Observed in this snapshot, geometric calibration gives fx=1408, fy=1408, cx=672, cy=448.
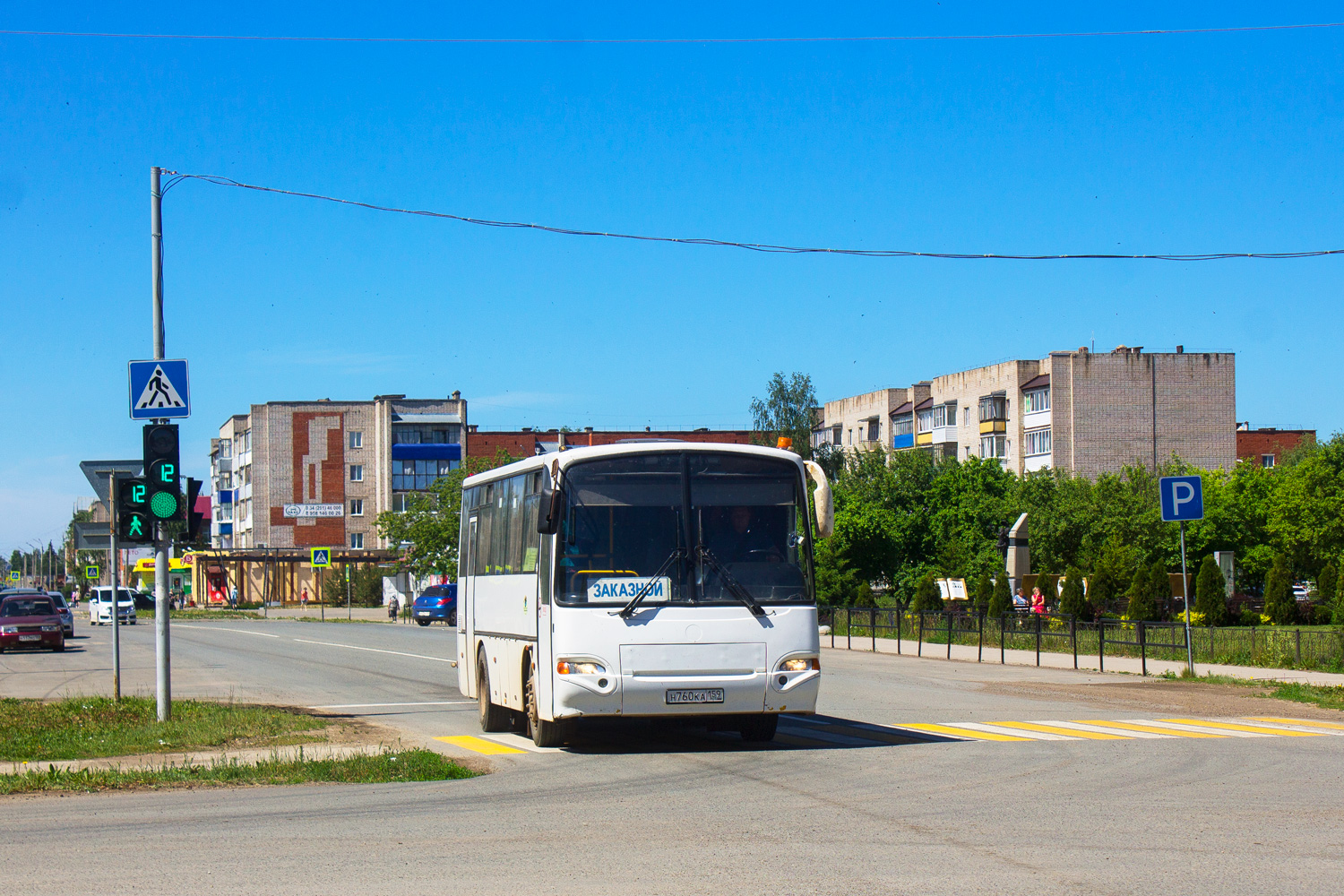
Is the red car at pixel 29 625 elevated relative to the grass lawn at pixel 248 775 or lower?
lower

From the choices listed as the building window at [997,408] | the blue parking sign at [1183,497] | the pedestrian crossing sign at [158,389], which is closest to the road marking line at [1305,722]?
the blue parking sign at [1183,497]

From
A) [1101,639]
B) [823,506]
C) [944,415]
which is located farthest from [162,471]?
[944,415]

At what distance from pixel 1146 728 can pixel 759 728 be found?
4.59 metres

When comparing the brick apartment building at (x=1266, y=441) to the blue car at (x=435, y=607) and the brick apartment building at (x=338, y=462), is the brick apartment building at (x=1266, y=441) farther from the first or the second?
the blue car at (x=435, y=607)

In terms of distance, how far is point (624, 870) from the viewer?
7594 mm

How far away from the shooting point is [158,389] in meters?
16.4

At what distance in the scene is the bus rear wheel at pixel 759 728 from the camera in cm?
1375

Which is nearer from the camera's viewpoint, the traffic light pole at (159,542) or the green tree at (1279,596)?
the traffic light pole at (159,542)

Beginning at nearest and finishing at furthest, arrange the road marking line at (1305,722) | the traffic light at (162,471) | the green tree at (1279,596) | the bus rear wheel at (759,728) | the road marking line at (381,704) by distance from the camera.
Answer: the bus rear wheel at (759,728) → the road marking line at (1305,722) → the traffic light at (162,471) → the road marking line at (381,704) → the green tree at (1279,596)

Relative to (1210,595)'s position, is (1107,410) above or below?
above

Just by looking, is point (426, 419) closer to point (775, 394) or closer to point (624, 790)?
point (775, 394)

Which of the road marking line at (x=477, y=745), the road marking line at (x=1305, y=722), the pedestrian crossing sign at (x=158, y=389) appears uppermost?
the pedestrian crossing sign at (x=158, y=389)

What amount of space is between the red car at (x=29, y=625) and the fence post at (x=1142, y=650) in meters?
28.0

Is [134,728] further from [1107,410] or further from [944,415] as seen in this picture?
[944,415]
